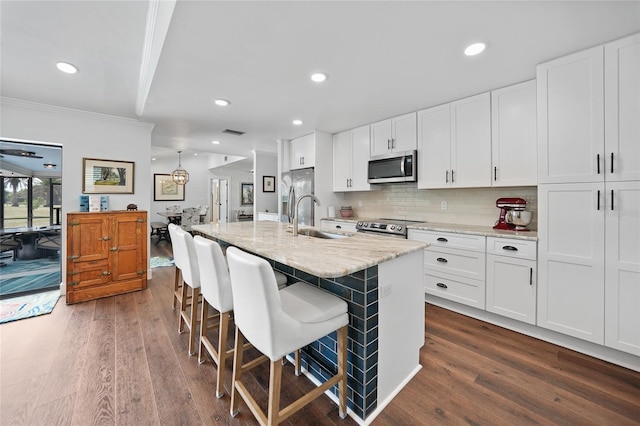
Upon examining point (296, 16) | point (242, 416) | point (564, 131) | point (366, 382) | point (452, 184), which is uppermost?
point (296, 16)

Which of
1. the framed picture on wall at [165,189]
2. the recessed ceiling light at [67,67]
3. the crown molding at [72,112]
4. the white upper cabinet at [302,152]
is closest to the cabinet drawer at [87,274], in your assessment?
the crown molding at [72,112]

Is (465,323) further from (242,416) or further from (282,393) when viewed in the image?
(242,416)

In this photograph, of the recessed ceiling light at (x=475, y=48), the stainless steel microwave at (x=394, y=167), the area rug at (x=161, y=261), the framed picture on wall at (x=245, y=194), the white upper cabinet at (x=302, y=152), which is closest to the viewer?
the recessed ceiling light at (x=475, y=48)

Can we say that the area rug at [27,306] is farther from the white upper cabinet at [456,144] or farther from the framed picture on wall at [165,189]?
the framed picture on wall at [165,189]

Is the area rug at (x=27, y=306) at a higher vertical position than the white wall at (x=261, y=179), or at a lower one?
lower

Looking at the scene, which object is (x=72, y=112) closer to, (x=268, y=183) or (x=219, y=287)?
(x=219, y=287)

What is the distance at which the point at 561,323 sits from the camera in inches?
85.1

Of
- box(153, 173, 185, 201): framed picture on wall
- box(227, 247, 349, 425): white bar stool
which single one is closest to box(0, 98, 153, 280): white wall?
box(227, 247, 349, 425): white bar stool

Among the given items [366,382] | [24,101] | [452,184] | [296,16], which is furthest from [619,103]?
[24,101]

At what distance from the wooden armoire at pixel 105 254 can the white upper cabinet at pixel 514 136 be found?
4454 millimetres

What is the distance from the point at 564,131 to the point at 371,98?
1749mm

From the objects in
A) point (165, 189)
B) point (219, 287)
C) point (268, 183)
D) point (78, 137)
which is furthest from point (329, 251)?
point (165, 189)

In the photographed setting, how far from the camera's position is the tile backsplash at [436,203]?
298 centimetres

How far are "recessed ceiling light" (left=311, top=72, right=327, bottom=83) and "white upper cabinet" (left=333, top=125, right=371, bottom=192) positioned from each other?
1656 mm
